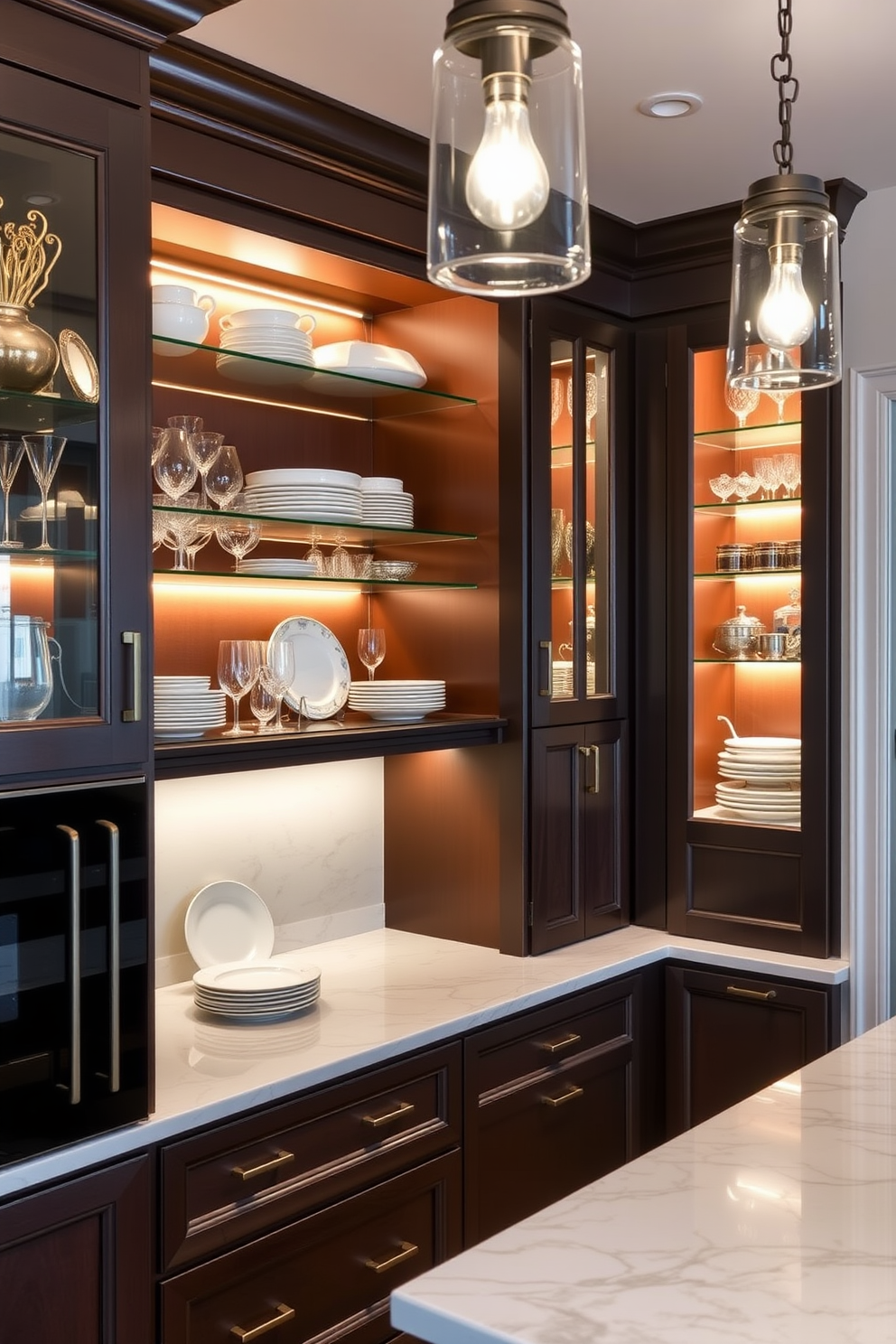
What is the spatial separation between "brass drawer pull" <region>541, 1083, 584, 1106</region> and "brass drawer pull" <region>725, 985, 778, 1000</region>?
0.48 m

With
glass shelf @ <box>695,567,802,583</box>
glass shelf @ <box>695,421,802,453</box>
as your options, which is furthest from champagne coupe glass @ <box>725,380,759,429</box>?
glass shelf @ <box>695,567,802,583</box>

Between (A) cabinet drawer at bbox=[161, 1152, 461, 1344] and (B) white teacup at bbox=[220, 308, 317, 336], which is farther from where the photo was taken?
(B) white teacup at bbox=[220, 308, 317, 336]

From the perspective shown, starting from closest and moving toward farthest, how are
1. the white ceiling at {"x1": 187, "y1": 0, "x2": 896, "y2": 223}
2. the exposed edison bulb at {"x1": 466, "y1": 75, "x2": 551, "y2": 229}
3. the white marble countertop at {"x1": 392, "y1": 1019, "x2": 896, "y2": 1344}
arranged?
the exposed edison bulb at {"x1": 466, "y1": 75, "x2": 551, "y2": 229} < the white marble countertop at {"x1": 392, "y1": 1019, "x2": 896, "y2": 1344} < the white ceiling at {"x1": 187, "y1": 0, "x2": 896, "y2": 223}

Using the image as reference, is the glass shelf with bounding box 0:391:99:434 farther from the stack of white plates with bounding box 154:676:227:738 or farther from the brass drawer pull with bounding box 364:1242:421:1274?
the brass drawer pull with bounding box 364:1242:421:1274

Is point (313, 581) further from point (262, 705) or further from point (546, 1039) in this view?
point (546, 1039)

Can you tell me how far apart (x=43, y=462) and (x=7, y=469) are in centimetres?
6

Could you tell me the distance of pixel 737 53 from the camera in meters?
2.36

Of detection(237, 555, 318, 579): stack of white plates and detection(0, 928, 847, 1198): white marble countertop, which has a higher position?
detection(237, 555, 318, 579): stack of white plates

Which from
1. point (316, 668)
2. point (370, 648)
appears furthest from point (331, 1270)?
point (370, 648)

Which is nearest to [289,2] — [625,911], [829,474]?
[829,474]

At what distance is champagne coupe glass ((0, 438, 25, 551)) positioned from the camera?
1783 mm

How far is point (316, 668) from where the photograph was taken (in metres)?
2.89

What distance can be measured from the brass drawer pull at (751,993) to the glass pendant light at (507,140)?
101 inches

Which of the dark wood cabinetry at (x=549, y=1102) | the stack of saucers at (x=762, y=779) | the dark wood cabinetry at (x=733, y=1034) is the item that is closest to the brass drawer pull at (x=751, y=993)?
the dark wood cabinetry at (x=733, y=1034)
